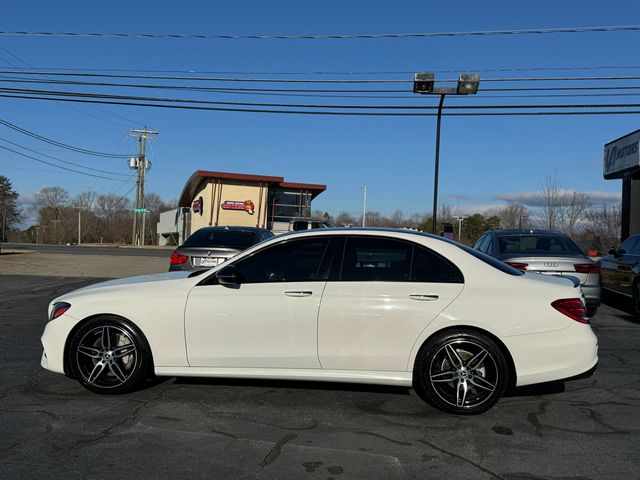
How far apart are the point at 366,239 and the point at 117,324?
2.41 meters

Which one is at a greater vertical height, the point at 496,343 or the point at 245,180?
the point at 245,180

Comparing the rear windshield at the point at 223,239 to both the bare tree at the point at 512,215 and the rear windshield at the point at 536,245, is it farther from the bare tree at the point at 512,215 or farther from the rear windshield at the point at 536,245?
the bare tree at the point at 512,215

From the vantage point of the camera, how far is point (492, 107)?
745 inches

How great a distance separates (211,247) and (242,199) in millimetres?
33299

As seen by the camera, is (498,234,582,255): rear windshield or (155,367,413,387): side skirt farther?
(498,234,582,255): rear windshield

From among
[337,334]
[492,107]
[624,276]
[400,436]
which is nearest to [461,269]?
[337,334]

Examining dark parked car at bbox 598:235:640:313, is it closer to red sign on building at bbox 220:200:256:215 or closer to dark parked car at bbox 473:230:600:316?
dark parked car at bbox 473:230:600:316

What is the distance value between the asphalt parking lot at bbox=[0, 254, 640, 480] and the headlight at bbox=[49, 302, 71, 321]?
725 mm

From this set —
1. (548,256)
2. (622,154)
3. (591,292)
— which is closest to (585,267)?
(591,292)

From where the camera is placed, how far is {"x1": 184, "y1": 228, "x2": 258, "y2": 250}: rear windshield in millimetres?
9749

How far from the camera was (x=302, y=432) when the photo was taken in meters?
4.04

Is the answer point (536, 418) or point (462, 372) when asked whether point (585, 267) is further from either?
point (462, 372)

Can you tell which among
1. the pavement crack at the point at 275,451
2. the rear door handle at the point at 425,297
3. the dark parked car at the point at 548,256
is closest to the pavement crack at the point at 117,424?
the pavement crack at the point at 275,451

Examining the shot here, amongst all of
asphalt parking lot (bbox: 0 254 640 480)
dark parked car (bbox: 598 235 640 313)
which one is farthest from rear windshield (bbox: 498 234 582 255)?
asphalt parking lot (bbox: 0 254 640 480)
